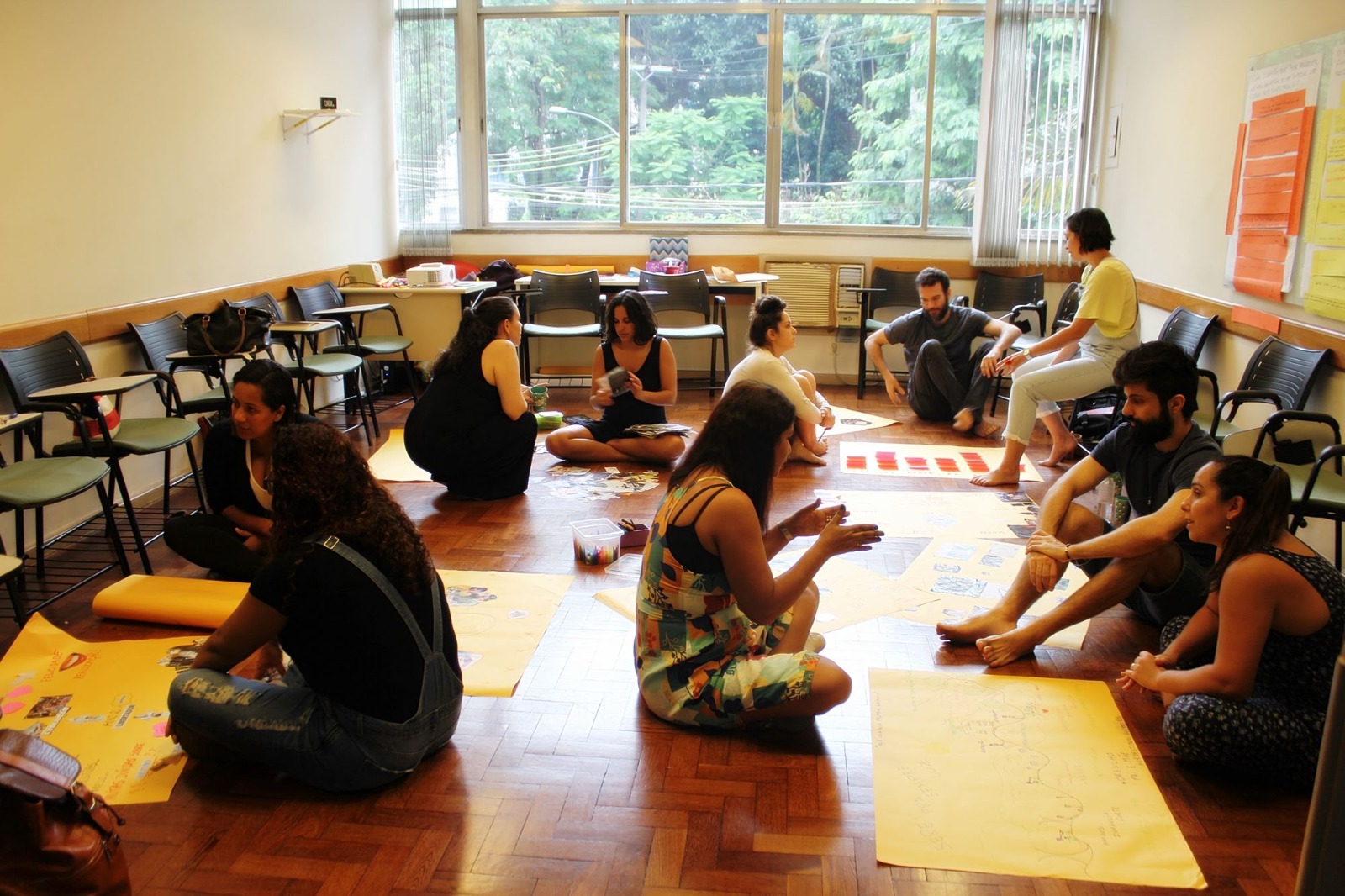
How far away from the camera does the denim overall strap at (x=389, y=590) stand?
2.35m

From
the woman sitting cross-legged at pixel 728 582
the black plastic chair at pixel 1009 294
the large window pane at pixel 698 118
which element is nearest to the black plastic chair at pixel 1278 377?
the woman sitting cross-legged at pixel 728 582

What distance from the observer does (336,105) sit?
22.3 feet

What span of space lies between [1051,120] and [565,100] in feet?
12.1

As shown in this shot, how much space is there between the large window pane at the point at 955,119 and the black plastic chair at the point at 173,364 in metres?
5.44

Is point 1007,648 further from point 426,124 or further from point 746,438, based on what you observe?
point 426,124

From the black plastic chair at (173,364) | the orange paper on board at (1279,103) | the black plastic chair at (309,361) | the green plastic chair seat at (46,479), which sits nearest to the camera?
the green plastic chair seat at (46,479)

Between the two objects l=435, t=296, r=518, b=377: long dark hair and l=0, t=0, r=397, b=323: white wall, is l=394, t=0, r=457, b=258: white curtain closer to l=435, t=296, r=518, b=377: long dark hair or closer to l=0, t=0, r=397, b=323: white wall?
l=0, t=0, r=397, b=323: white wall

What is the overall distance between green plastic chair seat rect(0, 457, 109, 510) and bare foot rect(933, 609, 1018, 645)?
9.52 ft

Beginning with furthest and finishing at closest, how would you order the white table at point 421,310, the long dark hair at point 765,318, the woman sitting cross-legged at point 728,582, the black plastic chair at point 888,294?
Result: the black plastic chair at point 888,294
the white table at point 421,310
the long dark hair at point 765,318
the woman sitting cross-legged at point 728,582

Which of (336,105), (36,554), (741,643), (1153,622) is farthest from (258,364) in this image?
(336,105)

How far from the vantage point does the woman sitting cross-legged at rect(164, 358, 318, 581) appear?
11.4ft

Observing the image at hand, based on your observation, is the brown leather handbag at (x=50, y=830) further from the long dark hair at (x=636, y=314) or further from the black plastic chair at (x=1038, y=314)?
the black plastic chair at (x=1038, y=314)

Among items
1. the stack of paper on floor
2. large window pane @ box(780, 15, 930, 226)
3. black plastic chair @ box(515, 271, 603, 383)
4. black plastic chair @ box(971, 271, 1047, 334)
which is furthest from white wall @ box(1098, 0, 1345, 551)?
black plastic chair @ box(515, 271, 603, 383)

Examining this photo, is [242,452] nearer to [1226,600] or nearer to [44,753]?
[44,753]
